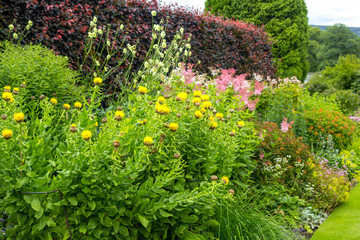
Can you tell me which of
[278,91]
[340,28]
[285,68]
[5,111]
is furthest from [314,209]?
[340,28]

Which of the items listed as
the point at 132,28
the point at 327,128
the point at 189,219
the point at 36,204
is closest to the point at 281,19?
the point at 327,128

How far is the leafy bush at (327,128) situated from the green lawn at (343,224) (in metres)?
1.64

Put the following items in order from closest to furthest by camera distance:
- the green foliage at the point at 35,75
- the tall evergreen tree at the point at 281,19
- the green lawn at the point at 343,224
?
the green foliage at the point at 35,75 < the green lawn at the point at 343,224 < the tall evergreen tree at the point at 281,19

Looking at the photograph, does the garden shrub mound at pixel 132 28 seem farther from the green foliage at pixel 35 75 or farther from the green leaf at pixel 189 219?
the green leaf at pixel 189 219

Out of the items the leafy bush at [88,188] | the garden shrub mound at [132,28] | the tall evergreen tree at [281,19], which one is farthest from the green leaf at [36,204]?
the tall evergreen tree at [281,19]

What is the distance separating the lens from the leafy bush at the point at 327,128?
540 centimetres

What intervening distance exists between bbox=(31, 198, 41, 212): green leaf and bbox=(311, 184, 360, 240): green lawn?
278 cm

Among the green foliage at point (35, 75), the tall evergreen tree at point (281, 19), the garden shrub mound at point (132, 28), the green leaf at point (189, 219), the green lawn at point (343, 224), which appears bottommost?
the green lawn at point (343, 224)

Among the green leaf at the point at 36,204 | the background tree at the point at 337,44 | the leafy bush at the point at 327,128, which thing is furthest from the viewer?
the background tree at the point at 337,44

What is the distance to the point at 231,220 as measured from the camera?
2.42 meters

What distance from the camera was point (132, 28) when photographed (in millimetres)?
5254

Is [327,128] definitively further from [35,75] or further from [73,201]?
[73,201]

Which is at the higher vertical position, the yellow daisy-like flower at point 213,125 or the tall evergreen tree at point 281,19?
the tall evergreen tree at point 281,19

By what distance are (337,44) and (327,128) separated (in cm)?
A: 4794
